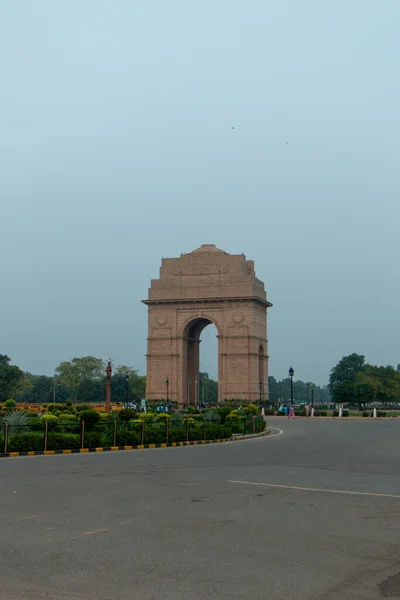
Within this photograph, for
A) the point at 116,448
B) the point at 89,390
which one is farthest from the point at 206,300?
the point at 89,390

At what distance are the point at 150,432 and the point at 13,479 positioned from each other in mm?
10859

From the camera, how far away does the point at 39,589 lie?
18.2ft

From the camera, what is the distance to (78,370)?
120 metres

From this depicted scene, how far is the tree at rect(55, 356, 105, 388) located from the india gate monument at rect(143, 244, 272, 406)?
57.1m

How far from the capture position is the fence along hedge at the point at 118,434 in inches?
771

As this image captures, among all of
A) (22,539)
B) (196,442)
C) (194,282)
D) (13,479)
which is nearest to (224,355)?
(194,282)

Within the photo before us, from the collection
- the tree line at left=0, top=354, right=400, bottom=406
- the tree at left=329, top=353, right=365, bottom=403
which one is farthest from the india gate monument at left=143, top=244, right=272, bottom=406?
the tree at left=329, top=353, right=365, bottom=403

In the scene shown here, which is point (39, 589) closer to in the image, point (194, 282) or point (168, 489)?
point (168, 489)

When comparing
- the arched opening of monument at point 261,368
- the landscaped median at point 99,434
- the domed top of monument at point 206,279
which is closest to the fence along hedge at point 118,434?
the landscaped median at point 99,434

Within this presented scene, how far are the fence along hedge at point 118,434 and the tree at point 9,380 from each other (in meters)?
62.9

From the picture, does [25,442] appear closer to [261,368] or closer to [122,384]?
[261,368]

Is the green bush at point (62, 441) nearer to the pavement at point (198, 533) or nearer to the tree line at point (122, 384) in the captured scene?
the pavement at point (198, 533)

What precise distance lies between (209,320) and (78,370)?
2407 inches

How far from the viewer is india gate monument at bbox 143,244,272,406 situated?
61438 mm
